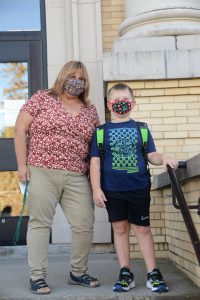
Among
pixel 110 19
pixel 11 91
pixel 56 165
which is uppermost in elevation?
pixel 110 19

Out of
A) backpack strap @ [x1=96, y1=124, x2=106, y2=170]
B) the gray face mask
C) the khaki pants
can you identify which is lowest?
the khaki pants

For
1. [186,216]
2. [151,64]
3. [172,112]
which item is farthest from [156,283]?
[151,64]

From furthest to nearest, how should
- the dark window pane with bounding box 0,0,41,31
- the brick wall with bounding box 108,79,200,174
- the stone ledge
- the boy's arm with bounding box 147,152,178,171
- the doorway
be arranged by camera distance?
the dark window pane with bounding box 0,0,41,31 < the doorway < the brick wall with bounding box 108,79,200,174 < the stone ledge < the boy's arm with bounding box 147,152,178,171

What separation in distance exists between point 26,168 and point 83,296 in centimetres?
99

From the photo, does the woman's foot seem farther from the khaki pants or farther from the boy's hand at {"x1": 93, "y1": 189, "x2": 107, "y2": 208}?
the boy's hand at {"x1": 93, "y1": 189, "x2": 107, "y2": 208}

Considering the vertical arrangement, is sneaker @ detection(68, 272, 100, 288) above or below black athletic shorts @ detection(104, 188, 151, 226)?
below

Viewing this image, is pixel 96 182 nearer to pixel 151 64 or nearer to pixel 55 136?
pixel 55 136

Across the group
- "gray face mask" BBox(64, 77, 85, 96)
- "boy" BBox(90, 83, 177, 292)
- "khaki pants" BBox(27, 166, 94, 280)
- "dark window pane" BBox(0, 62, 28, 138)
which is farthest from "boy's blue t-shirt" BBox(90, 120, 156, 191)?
"dark window pane" BBox(0, 62, 28, 138)

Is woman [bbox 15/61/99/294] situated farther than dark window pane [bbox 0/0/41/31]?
No

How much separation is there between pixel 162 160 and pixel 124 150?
11.0 inches

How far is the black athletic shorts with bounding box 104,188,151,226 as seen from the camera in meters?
3.70

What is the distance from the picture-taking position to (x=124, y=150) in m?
3.67

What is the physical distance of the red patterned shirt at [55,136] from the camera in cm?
376

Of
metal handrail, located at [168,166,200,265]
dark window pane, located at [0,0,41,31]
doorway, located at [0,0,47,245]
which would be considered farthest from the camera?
dark window pane, located at [0,0,41,31]
